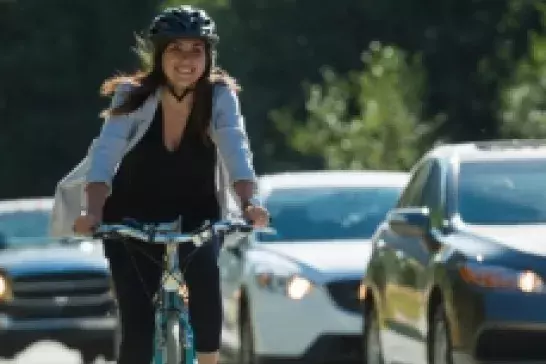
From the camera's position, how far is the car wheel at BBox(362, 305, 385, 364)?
42.3 ft

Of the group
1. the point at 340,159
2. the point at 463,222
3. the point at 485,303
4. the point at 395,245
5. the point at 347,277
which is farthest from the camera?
the point at 340,159

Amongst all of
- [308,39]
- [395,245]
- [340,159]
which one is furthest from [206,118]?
[308,39]

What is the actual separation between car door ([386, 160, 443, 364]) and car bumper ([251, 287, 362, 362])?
1.99 m

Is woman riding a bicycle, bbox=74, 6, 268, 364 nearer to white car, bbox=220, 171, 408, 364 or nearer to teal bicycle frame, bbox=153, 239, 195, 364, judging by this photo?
teal bicycle frame, bbox=153, 239, 195, 364

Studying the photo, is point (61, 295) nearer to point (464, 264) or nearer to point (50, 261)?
point (50, 261)

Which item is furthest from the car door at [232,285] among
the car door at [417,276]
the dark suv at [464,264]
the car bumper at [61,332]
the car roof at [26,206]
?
the car roof at [26,206]

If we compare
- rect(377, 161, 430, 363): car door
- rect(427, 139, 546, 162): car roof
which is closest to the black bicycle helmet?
rect(377, 161, 430, 363): car door

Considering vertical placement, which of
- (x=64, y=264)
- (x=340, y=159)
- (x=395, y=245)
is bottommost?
(x=340, y=159)

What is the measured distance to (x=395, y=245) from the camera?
12.4m

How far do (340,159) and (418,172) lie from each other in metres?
38.6

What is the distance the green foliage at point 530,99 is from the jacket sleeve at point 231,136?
128ft

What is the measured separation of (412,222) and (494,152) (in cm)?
91

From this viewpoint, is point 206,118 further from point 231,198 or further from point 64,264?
point 64,264

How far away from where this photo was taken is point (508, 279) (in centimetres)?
1016
